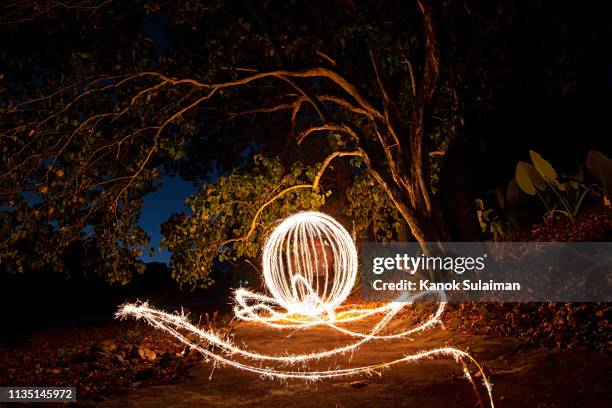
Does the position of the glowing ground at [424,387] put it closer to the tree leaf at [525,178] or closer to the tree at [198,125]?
the tree at [198,125]

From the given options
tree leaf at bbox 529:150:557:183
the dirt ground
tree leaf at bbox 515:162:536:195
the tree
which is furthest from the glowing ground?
tree leaf at bbox 515:162:536:195

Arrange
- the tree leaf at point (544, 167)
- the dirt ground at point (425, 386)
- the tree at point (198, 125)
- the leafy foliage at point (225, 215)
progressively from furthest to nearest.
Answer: the leafy foliage at point (225, 215) < the tree leaf at point (544, 167) < the tree at point (198, 125) < the dirt ground at point (425, 386)

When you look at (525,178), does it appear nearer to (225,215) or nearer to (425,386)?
(225,215)

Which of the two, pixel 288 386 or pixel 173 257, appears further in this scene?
pixel 173 257

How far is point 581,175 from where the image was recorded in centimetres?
1153

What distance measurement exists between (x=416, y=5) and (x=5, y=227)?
8.68 meters

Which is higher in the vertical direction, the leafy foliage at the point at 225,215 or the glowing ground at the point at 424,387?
the leafy foliage at the point at 225,215

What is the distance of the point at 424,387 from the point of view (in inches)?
238

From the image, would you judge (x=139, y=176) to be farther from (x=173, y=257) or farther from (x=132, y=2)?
(x=132, y=2)

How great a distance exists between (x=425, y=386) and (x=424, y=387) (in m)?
0.04

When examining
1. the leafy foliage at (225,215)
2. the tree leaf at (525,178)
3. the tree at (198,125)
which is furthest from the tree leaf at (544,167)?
the leafy foliage at (225,215)

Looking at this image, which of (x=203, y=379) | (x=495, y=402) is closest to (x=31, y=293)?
(x=203, y=379)

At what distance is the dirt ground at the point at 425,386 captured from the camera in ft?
17.0

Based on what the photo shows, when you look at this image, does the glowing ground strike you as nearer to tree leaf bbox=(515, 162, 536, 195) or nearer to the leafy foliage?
the leafy foliage
